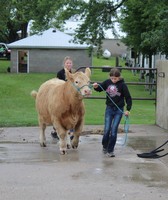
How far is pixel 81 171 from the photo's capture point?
7258mm

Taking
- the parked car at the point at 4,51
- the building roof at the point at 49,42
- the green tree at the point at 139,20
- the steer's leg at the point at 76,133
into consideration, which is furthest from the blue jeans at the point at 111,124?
the parked car at the point at 4,51

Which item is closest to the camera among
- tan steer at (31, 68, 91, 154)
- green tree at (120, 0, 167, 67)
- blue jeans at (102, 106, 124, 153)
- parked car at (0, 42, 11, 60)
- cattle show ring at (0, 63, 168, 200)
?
cattle show ring at (0, 63, 168, 200)

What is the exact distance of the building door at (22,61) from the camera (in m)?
46.2

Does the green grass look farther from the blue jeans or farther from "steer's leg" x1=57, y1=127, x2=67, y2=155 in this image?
the blue jeans

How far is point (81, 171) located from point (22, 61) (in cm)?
3993

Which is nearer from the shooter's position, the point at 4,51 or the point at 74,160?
the point at 74,160

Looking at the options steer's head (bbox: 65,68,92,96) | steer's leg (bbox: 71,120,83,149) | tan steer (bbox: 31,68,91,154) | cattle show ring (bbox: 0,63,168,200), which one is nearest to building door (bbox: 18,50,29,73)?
cattle show ring (bbox: 0,63,168,200)

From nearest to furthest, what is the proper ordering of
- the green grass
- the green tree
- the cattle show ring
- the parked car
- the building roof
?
the cattle show ring
the green grass
the green tree
the building roof
the parked car

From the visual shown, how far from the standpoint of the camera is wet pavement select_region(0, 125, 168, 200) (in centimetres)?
604

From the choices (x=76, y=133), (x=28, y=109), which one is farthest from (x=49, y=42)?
(x=76, y=133)

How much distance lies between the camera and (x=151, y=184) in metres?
6.50

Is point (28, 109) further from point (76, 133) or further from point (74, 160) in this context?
point (74, 160)

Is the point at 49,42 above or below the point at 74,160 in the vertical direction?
above

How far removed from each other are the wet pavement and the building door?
118 ft
